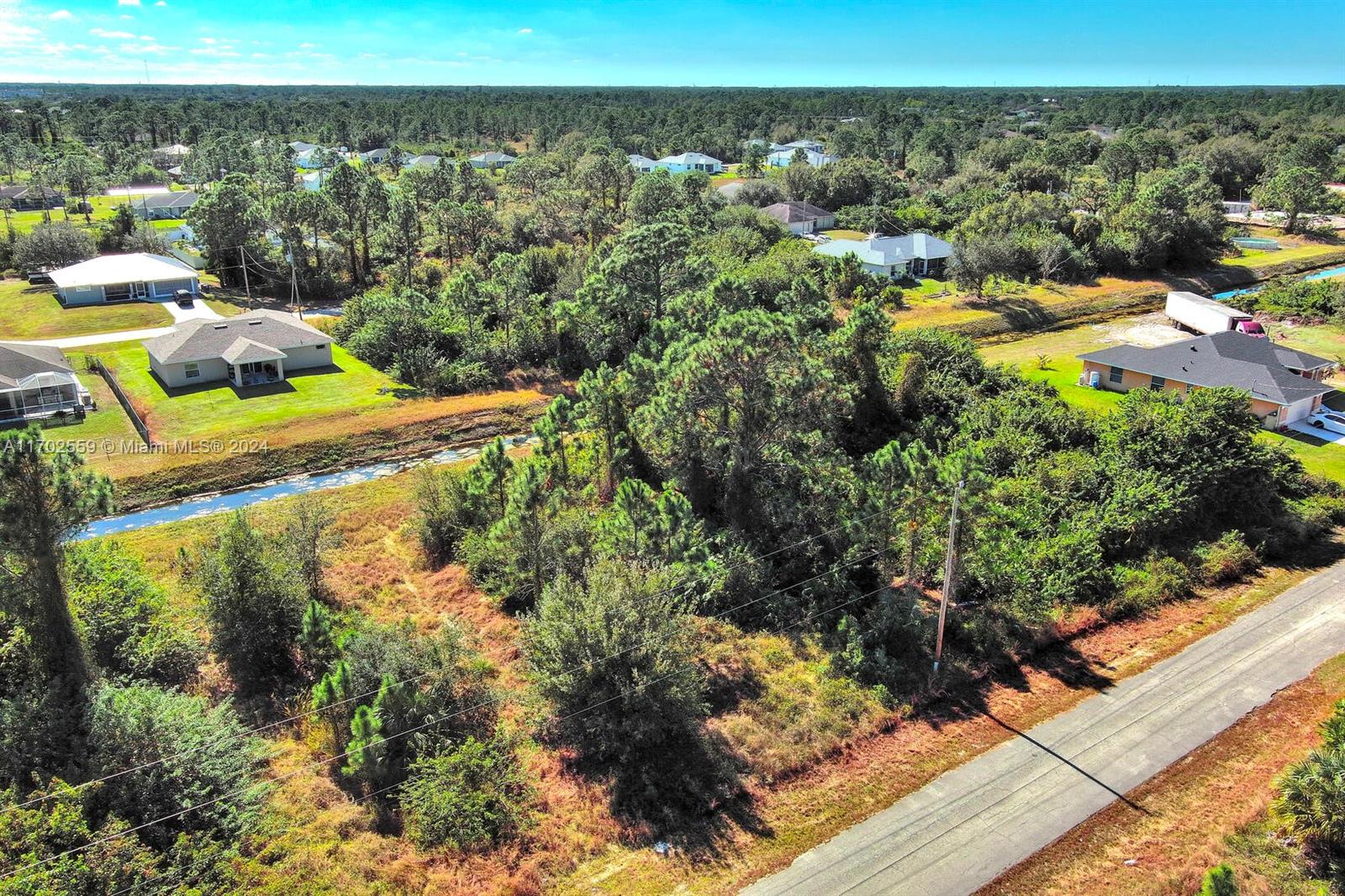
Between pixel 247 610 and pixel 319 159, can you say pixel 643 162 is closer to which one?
pixel 319 159

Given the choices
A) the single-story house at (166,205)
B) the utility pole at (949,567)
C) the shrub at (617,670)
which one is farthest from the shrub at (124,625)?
the single-story house at (166,205)

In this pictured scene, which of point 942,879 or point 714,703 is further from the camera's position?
point 714,703

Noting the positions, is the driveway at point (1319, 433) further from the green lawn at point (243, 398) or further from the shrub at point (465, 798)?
the green lawn at point (243, 398)

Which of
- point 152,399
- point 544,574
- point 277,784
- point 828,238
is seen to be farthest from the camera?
point 828,238

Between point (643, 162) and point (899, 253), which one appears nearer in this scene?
point (899, 253)

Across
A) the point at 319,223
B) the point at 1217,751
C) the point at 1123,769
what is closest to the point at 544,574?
the point at 1123,769

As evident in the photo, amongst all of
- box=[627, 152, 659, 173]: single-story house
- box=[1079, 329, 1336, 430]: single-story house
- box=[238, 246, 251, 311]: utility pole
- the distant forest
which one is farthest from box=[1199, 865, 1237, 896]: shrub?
the distant forest

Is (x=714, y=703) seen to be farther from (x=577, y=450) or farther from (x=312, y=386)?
(x=312, y=386)

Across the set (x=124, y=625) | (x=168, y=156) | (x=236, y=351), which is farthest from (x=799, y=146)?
(x=124, y=625)
